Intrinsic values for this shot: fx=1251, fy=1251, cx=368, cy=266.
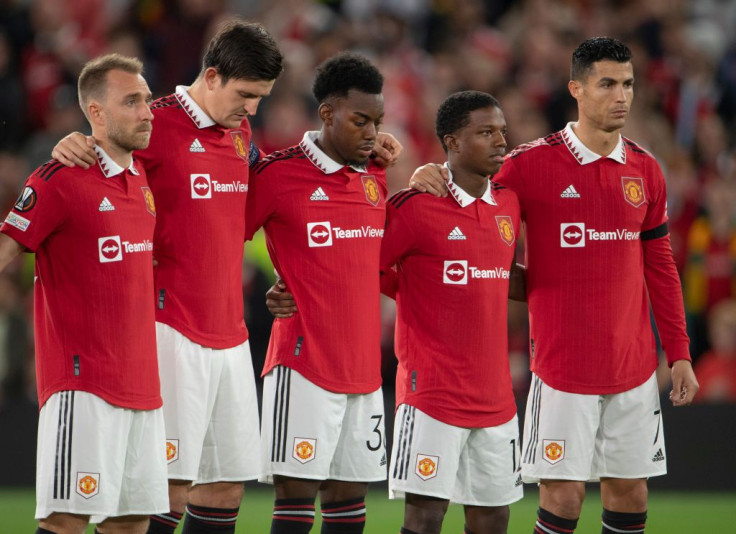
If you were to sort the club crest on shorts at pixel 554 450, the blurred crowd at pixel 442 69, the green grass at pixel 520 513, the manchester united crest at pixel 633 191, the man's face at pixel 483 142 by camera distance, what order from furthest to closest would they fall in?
the blurred crowd at pixel 442 69 < the green grass at pixel 520 513 < the manchester united crest at pixel 633 191 < the club crest on shorts at pixel 554 450 < the man's face at pixel 483 142

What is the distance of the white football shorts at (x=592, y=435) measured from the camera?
5984 mm

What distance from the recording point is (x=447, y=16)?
42.3 feet

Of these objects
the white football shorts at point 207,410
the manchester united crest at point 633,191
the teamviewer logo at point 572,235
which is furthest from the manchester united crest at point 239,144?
the manchester united crest at point 633,191

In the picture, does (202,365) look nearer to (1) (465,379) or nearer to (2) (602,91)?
(1) (465,379)

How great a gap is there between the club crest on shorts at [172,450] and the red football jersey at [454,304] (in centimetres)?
105

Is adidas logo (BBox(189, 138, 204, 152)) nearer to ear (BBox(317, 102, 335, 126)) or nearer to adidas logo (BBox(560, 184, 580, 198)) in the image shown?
ear (BBox(317, 102, 335, 126))

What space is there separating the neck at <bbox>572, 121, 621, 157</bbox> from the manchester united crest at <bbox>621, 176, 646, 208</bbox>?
0.17 meters

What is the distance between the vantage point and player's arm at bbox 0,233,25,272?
4965 mm

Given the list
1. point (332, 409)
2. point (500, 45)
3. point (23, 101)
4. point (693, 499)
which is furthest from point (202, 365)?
point (500, 45)

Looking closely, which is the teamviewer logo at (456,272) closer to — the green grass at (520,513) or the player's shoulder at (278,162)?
the player's shoulder at (278,162)

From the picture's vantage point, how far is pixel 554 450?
5996 mm

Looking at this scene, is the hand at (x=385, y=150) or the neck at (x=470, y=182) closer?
the neck at (x=470, y=182)

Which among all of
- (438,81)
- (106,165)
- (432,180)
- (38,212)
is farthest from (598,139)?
(438,81)

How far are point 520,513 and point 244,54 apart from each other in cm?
468
